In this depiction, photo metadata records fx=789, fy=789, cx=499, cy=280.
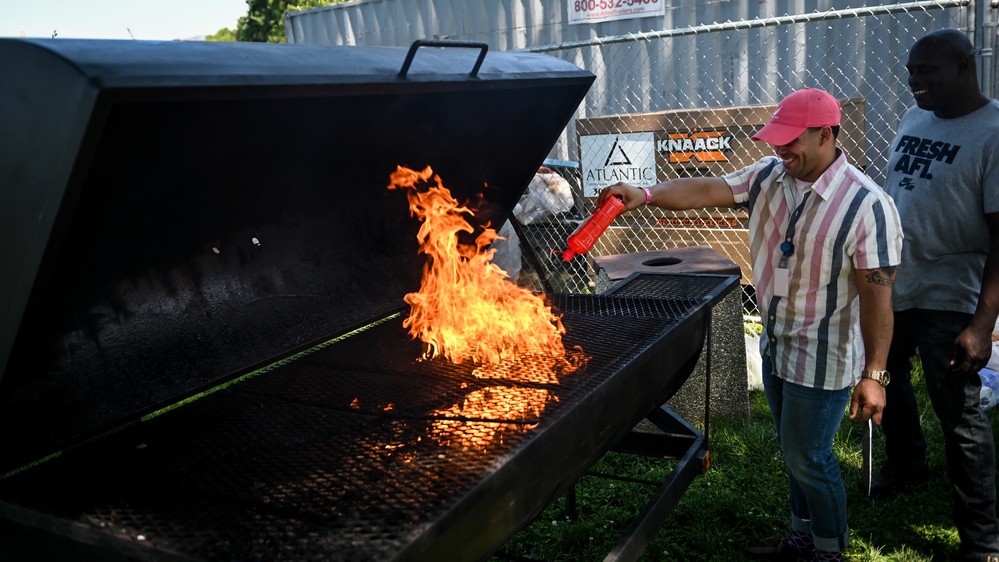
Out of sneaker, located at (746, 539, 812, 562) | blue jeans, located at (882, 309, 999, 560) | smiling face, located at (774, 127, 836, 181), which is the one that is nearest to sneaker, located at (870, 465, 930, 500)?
blue jeans, located at (882, 309, 999, 560)

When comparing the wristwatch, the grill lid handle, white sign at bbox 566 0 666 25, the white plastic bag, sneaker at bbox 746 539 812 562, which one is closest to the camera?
the grill lid handle

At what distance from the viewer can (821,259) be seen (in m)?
2.72

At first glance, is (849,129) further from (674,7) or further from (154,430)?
(154,430)

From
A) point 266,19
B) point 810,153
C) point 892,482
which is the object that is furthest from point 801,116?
point 266,19

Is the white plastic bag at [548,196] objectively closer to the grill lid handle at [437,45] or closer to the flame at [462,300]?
the flame at [462,300]

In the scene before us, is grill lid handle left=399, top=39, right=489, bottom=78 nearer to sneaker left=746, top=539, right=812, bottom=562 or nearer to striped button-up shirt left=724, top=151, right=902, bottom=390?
striped button-up shirt left=724, top=151, right=902, bottom=390

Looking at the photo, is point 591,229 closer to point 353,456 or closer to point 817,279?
point 817,279

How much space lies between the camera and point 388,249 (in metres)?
2.92

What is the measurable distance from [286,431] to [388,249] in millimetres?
1044

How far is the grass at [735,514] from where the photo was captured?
3.39 meters

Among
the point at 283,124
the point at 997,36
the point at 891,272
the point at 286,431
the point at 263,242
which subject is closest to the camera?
the point at 286,431

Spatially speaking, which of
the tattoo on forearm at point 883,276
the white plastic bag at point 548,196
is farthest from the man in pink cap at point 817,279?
the white plastic bag at point 548,196

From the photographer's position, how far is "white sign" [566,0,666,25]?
7.65m

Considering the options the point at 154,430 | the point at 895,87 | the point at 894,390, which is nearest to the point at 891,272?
the point at 894,390
